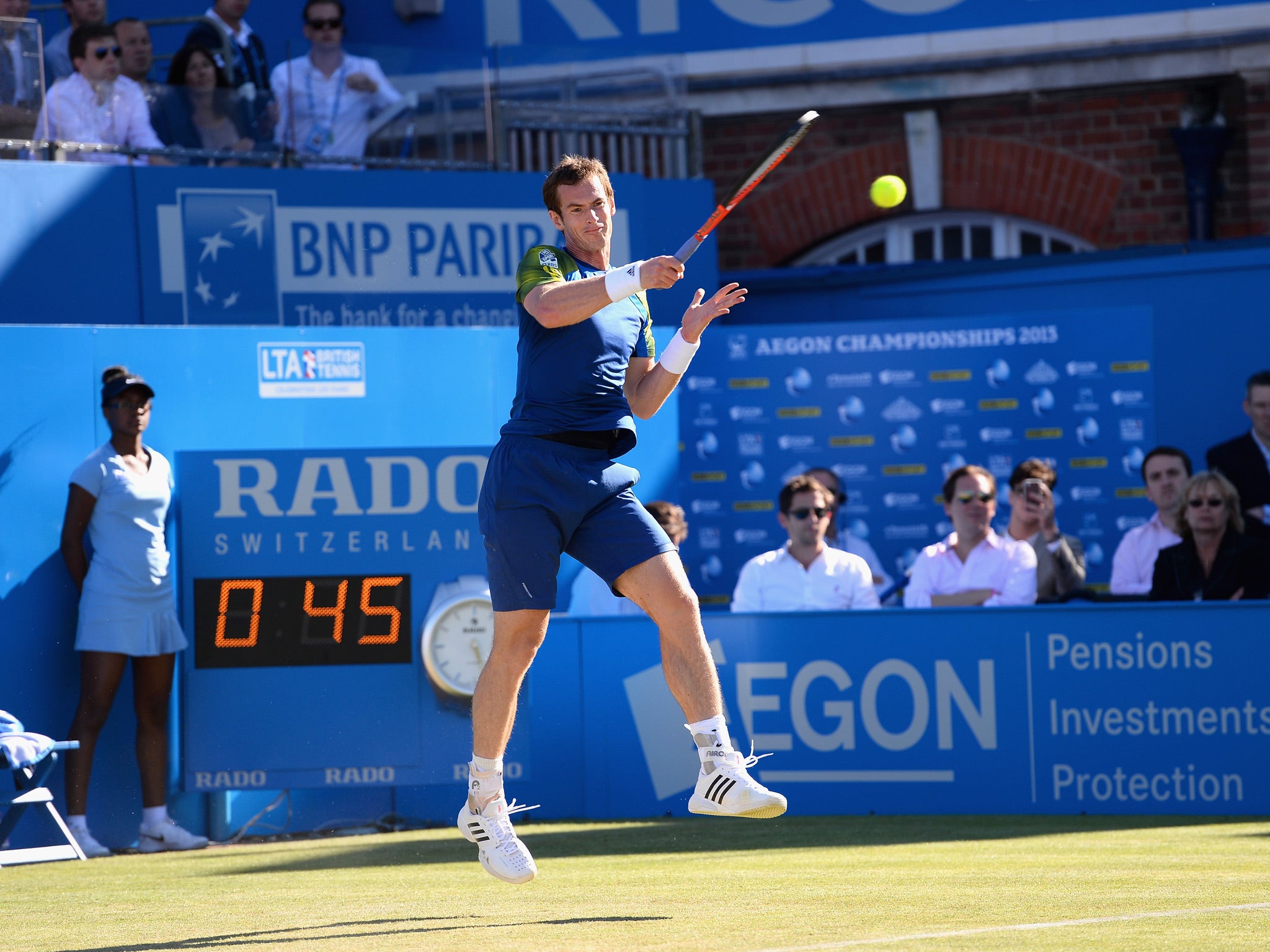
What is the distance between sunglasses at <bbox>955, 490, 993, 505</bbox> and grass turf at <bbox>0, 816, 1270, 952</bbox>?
1911mm

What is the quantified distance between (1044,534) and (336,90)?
5.66 meters

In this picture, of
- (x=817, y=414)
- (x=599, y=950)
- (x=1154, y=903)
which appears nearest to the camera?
(x=599, y=950)

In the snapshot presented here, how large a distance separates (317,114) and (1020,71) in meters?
5.70

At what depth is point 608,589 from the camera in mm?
9930

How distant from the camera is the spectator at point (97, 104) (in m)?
11.2

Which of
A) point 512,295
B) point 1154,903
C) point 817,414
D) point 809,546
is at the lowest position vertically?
point 1154,903

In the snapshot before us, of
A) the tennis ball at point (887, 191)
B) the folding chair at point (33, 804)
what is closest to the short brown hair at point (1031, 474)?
the tennis ball at point (887, 191)

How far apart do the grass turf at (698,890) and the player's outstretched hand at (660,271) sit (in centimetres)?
175

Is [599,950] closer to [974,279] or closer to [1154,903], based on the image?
[1154,903]

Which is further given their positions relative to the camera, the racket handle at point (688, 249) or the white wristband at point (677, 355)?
the white wristband at point (677, 355)

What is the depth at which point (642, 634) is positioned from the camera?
9203 mm

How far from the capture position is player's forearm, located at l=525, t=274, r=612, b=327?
510 centimetres

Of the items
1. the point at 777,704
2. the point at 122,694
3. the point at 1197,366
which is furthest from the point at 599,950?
the point at 1197,366

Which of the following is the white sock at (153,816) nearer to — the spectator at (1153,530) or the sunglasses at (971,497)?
the sunglasses at (971,497)
